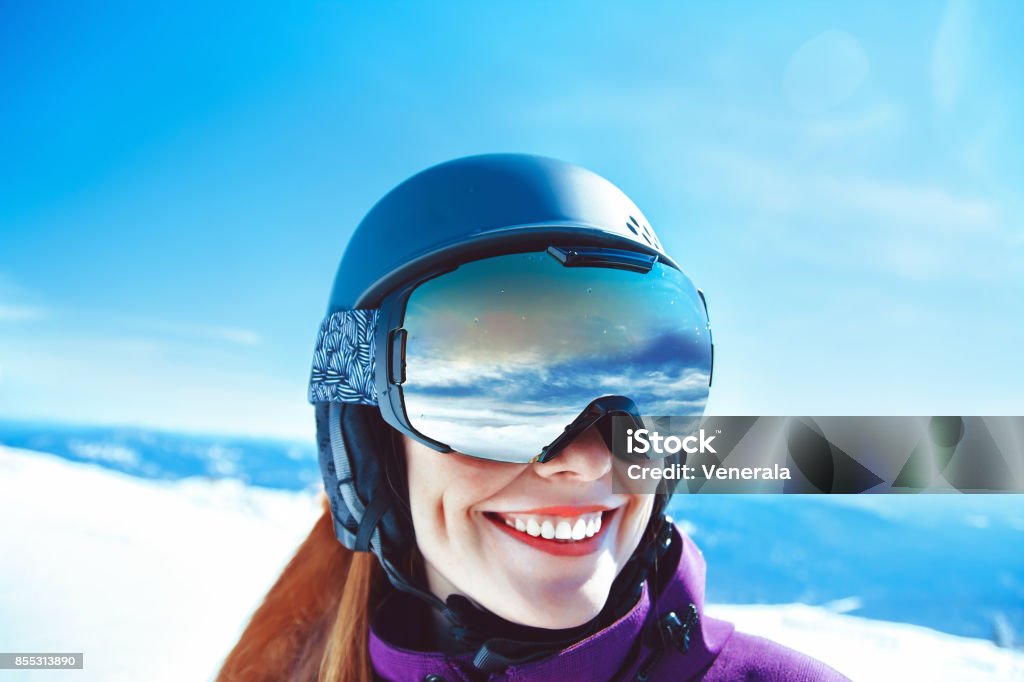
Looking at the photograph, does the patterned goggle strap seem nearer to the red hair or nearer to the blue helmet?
the blue helmet

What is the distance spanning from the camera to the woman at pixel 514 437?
1.32 m

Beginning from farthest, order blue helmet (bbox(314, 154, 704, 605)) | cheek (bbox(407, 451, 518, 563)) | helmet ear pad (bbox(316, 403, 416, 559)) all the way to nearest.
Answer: helmet ear pad (bbox(316, 403, 416, 559)), blue helmet (bbox(314, 154, 704, 605)), cheek (bbox(407, 451, 518, 563))

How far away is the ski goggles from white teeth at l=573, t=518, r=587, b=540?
0.54 feet

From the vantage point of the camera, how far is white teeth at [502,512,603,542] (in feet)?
4.28

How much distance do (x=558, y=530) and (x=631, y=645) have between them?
34 centimetres

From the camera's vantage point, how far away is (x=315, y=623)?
74.1 inches

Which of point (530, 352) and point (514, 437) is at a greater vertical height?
point (530, 352)

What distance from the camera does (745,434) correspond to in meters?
1.67

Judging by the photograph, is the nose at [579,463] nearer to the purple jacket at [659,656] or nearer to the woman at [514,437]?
the woman at [514,437]

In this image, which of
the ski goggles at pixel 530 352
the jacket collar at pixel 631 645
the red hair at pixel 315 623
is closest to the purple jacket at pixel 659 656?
the jacket collar at pixel 631 645

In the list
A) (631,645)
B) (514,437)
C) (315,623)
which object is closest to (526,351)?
(514,437)

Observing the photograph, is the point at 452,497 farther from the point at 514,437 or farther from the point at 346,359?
the point at 346,359

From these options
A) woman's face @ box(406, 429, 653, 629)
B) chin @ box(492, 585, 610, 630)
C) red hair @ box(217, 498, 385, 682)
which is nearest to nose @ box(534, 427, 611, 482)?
woman's face @ box(406, 429, 653, 629)

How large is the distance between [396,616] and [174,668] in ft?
7.08
